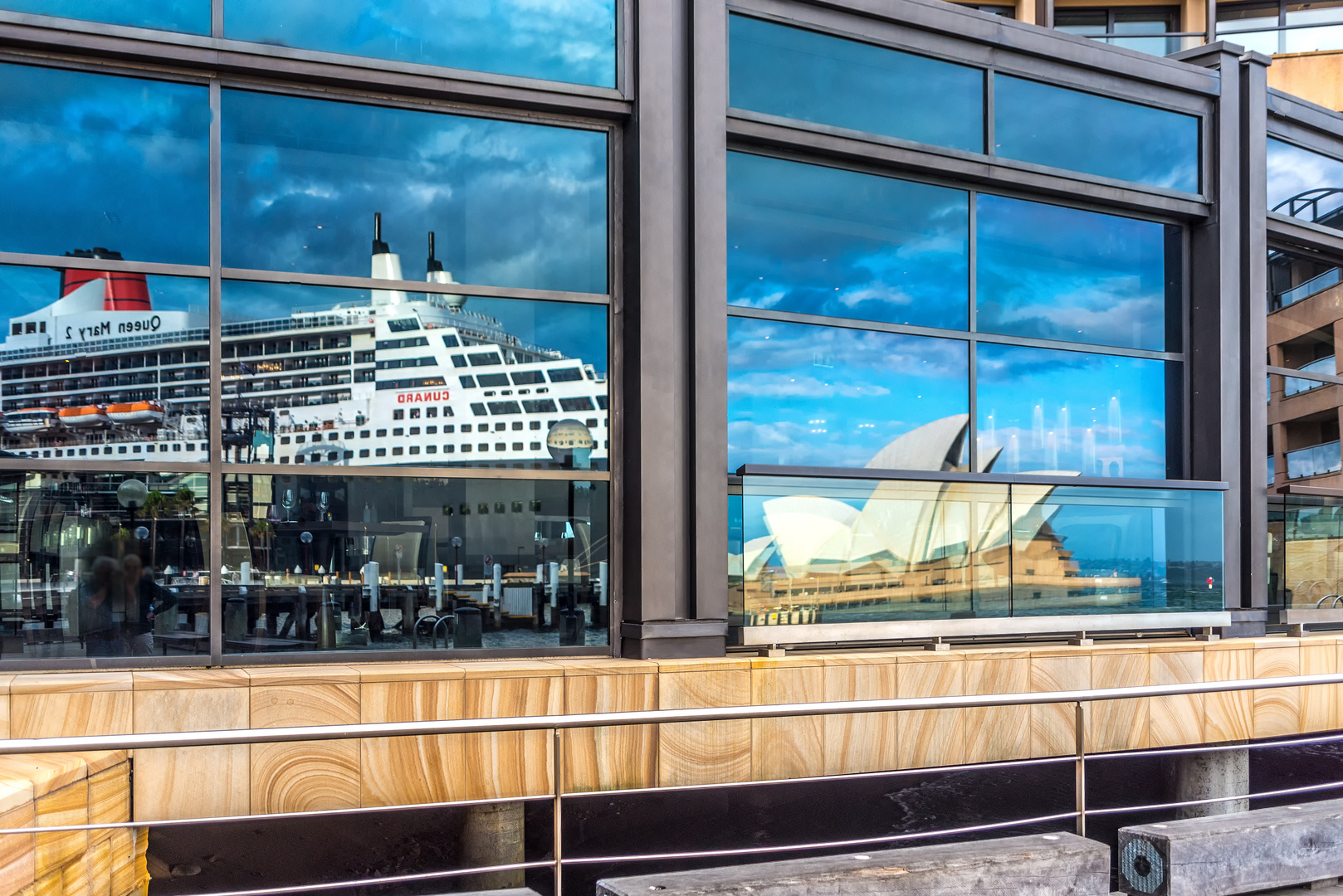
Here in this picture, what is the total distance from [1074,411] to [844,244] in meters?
2.99

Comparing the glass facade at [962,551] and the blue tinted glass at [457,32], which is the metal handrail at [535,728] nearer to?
the glass facade at [962,551]

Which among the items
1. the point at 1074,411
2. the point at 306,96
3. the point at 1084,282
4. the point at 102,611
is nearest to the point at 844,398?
the point at 1074,411

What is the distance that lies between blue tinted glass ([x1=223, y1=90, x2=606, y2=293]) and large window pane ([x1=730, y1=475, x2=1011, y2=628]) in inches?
93.5

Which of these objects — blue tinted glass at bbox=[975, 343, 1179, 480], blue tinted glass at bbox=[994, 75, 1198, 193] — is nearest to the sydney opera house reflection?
blue tinted glass at bbox=[975, 343, 1179, 480]

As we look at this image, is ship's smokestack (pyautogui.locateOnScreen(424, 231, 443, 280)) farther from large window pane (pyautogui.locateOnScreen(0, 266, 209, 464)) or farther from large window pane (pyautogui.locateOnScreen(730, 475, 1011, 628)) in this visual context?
large window pane (pyautogui.locateOnScreen(730, 475, 1011, 628))

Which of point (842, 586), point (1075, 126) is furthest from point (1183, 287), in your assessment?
point (842, 586)

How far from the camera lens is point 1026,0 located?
54.1ft

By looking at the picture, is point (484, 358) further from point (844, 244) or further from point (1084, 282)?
point (1084, 282)

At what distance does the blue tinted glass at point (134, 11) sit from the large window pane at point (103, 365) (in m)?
1.73

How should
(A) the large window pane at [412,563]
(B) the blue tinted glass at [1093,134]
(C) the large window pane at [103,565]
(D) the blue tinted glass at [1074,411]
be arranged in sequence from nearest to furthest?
(C) the large window pane at [103,565], (A) the large window pane at [412,563], (B) the blue tinted glass at [1093,134], (D) the blue tinted glass at [1074,411]

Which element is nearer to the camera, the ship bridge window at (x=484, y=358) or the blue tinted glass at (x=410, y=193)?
the blue tinted glass at (x=410, y=193)

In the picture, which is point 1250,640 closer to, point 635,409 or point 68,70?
point 635,409

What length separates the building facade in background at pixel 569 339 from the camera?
7160mm

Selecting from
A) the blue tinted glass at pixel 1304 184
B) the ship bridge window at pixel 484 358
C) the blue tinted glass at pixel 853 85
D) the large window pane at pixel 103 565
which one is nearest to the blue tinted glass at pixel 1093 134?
the blue tinted glass at pixel 853 85
